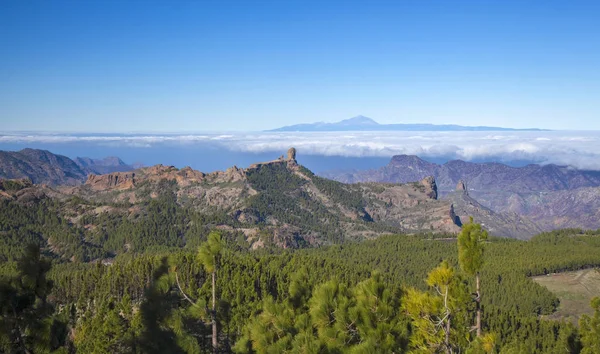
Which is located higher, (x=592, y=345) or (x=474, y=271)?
(x=474, y=271)

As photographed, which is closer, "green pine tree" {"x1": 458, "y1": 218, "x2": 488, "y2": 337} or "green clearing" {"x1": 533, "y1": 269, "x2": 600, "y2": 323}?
"green pine tree" {"x1": 458, "y1": 218, "x2": 488, "y2": 337}

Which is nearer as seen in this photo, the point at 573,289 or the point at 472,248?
the point at 472,248

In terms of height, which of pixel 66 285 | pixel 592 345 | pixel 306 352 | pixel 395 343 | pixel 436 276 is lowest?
pixel 66 285

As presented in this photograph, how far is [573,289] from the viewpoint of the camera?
15062 centimetres

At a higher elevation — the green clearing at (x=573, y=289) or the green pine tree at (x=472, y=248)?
the green pine tree at (x=472, y=248)

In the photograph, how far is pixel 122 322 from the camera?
7212cm

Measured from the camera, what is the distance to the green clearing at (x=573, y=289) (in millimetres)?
137375

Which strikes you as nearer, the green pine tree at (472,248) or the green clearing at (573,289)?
the green pine tree at (472,248)

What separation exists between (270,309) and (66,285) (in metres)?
109

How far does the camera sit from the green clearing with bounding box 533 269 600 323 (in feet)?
451

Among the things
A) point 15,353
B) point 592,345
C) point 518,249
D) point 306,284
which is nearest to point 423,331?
point 306,284

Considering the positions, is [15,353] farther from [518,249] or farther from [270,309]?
[518,249]

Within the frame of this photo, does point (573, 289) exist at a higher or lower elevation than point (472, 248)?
lower

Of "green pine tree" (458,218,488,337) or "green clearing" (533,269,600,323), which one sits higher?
"green pine tree" (458,218,488,337)
